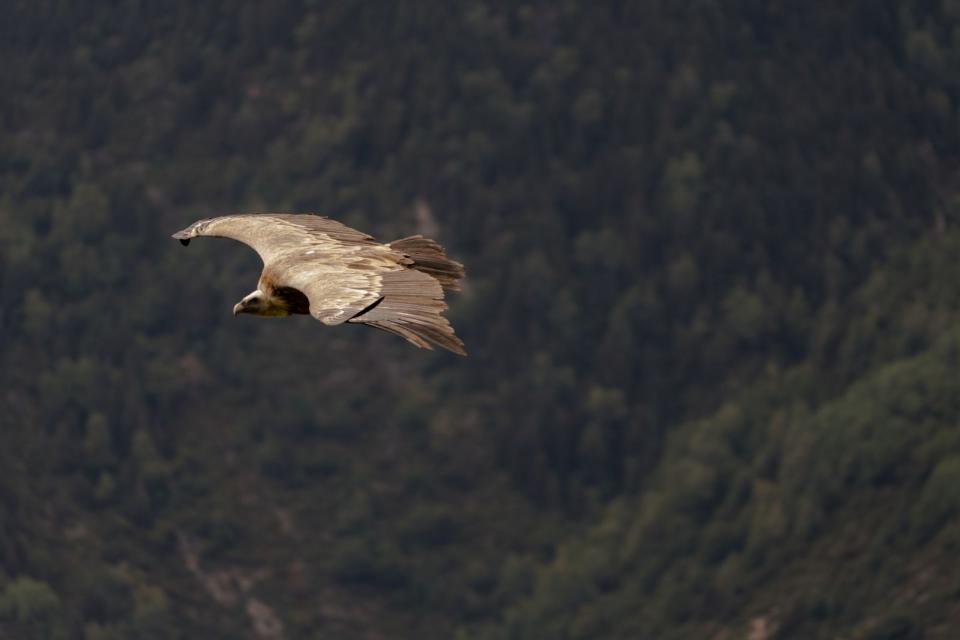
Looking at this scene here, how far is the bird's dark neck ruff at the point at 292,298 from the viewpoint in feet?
115

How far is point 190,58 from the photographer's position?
129000 millimetres

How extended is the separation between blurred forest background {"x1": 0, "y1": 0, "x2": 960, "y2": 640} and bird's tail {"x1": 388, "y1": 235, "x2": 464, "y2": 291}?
72840 mm

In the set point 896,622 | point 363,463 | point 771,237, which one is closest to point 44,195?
point 363,463

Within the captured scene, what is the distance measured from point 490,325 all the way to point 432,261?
294ft

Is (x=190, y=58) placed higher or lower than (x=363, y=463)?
higher

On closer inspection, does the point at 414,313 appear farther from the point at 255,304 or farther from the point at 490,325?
the point at 490,325

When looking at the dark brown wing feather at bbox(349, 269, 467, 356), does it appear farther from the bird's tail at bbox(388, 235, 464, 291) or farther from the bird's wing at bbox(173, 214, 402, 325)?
the bird's tail at bbox(388, 235, 464, 291)

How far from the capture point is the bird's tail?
3478cm

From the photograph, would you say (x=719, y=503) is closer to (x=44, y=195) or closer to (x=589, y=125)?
(x=589, y=125)

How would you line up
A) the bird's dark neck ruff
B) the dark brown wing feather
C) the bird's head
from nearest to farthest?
the dark brown wing feather, the bird's dark neck ruff, the bird's head

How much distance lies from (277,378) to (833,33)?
38.5 metres

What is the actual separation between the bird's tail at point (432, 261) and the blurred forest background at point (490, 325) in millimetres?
72840

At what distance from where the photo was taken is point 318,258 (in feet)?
114

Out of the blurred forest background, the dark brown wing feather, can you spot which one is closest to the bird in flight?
the dark brown wing feather
